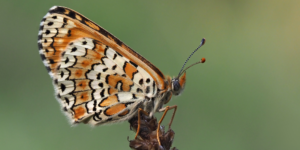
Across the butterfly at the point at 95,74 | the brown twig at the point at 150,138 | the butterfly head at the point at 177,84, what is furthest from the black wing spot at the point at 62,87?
the butterfly head at the point at 177,84

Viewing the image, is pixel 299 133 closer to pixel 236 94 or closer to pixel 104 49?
pixel 236 94

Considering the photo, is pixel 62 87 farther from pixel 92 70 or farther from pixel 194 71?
pixel 194 71

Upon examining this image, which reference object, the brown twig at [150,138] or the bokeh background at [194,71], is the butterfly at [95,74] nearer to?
the brown twig at [150,138]

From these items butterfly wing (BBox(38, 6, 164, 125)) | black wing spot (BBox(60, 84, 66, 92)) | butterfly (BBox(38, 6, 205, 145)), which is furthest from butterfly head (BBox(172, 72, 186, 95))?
black wing spot (BBox(60, 84, 66, 92))

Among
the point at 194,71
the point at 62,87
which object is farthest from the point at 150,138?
the point at 194,71

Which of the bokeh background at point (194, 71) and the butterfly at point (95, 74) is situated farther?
the bokeh background at point (194, 71)

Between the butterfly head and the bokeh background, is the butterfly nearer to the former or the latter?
the butterfly head

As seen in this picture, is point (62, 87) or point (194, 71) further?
point (194, 71)
